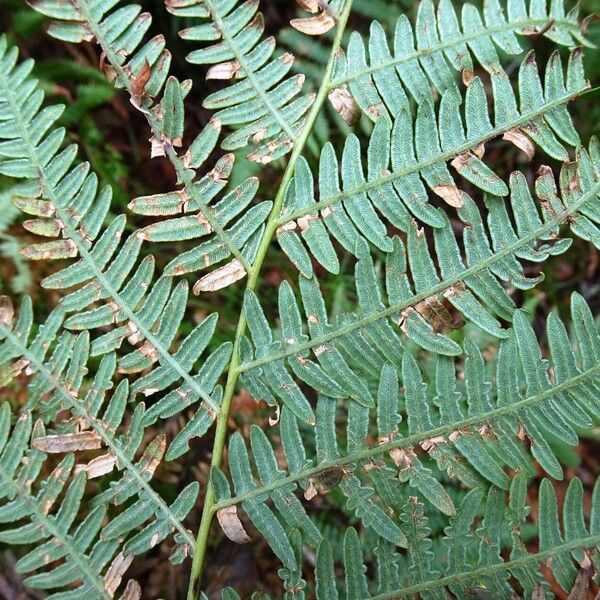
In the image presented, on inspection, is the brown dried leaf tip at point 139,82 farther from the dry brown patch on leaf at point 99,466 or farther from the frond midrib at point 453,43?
the dry brown patch on leaf at point 99,466

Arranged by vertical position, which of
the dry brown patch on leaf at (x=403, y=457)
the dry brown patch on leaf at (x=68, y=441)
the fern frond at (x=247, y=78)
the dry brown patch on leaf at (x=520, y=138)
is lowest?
the dry brown patch on leaf at (x=403, y=457)

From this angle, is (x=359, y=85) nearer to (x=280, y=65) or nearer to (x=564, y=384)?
(x=280, y=65)

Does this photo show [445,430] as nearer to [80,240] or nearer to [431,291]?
[431,291]

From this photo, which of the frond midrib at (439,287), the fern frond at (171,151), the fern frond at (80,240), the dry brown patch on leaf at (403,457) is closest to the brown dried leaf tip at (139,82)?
the fern frond at (171,151)

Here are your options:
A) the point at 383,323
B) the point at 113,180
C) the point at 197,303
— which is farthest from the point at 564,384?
the point at 113,180

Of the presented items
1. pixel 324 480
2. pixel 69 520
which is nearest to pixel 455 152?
pixel 324 480

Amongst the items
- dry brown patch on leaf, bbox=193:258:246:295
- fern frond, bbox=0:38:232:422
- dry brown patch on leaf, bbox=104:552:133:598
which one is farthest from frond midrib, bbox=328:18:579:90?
dry brown patch on leaf, bbox=104:552:133:598
